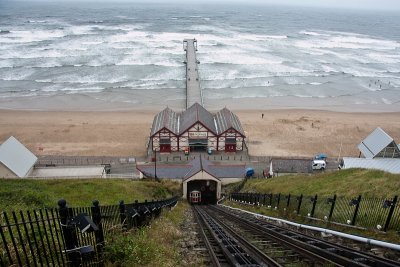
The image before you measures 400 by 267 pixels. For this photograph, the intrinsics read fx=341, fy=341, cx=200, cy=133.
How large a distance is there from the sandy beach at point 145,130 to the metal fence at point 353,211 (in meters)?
22.5

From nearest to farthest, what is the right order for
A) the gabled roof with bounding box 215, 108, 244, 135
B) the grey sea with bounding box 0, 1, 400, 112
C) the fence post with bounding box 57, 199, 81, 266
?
the fence post with bounding box 57, 199, 81, 266 → the gabled roof with bounding box 215, 108, 244, 135 → the grey sea with bounding box 0, 1, 400, 112

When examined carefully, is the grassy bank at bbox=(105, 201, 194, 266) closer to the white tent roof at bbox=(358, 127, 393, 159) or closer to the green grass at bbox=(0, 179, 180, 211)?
the green grass at bbox=(0, 179, 180, 211)

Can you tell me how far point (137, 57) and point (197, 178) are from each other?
186ft

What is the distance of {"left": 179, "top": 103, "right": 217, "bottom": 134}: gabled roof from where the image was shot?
35.0 metres

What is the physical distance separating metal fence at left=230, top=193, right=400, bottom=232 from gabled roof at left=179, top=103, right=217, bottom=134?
1941 cm

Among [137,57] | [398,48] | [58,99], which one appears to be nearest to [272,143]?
[58,99]

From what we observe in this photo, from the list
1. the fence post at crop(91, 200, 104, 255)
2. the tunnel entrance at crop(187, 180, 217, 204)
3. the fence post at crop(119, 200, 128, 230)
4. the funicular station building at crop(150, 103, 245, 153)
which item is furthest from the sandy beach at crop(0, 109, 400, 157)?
the fence post at crop(91, 200, 104, 255)

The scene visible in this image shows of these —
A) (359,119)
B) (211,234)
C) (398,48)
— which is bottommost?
(211,234)

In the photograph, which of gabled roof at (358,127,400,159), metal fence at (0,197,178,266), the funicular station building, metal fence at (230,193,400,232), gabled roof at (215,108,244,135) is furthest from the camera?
gabled roof at (215,108,244,135)

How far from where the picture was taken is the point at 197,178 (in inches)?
1047

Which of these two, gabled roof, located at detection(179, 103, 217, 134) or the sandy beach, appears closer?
gabled roof, located at detection(179, 103, 217, 134)

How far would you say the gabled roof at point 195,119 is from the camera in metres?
35.0

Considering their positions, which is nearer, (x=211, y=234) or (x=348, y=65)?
(x=211, y=234)

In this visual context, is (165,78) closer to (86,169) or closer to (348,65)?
(86,169)
